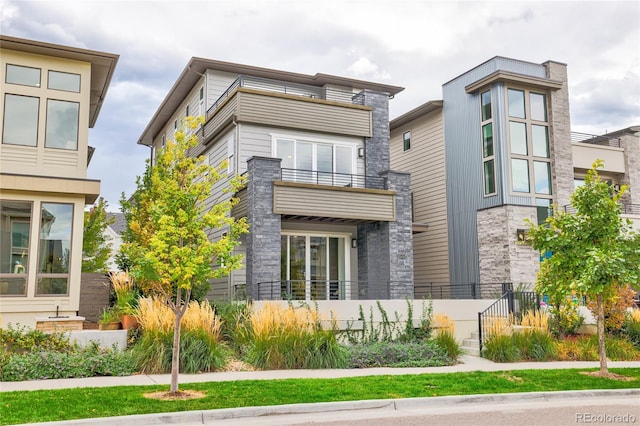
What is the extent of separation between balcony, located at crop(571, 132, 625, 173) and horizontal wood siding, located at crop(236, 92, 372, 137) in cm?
1084

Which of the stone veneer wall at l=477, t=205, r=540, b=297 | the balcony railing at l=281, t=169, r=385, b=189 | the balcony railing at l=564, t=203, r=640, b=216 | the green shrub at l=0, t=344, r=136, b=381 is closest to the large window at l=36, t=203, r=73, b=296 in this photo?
the green shrub at l=0, t=344, r=136, b=381

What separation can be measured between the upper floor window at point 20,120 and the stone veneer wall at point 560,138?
1907 cm

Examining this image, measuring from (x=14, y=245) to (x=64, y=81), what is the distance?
16.2 ft

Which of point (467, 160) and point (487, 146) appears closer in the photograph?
point (487, 146)

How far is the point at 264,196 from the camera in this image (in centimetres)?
1861

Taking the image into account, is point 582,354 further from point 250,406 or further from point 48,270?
point 48,270

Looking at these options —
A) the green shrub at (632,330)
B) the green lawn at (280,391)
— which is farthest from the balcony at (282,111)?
the green lawn at (280,391)

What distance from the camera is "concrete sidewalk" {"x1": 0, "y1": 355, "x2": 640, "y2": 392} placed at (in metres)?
10.5

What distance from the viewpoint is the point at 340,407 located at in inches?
356

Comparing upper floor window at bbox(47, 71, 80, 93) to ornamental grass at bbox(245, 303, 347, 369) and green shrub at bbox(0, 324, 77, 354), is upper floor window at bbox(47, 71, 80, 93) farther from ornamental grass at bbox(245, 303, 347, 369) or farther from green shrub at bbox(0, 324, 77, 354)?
ornamental grass at bbox(245, 303, 347, 369)

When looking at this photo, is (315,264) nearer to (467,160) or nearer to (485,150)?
(467,160)

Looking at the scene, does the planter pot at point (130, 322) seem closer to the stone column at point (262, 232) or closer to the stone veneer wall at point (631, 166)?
the stone column at point (262, 232)

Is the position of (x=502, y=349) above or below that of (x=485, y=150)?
below

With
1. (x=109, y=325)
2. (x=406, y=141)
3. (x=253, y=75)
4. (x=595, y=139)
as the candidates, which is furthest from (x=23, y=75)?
(x=595, y=139)
